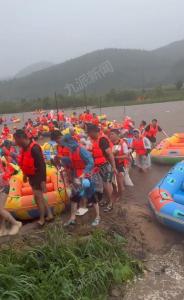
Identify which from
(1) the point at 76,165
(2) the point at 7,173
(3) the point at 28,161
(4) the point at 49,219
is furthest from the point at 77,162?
(2) the point at 7,173

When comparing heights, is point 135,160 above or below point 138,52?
below

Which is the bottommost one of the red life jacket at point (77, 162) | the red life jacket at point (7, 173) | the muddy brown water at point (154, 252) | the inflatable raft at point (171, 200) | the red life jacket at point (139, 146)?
the muddy brown water at point (154, 252)

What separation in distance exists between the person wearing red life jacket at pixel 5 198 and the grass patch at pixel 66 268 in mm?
602

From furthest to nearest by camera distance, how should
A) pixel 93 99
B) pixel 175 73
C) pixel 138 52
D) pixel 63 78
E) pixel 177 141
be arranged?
pixel 138 52 → pixel 63 78 → pixel 175 73 → pixel 93 99 → pixel 177 141

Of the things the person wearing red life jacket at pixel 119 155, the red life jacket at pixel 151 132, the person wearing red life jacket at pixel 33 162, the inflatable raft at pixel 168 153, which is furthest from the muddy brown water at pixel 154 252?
the red life jacket at pixel 151 132

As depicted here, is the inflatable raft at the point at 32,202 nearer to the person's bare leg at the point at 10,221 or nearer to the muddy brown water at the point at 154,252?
the person's bare leg at the point at 10,221

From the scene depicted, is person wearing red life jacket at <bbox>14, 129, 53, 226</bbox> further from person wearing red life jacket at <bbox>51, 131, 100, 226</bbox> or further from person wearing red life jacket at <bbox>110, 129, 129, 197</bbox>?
person wearing red life jacket at <bbox>110, 129, 129, 197</bbox>

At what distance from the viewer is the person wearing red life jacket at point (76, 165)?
4902mm

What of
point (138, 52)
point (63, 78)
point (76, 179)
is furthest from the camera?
point (138, 52)

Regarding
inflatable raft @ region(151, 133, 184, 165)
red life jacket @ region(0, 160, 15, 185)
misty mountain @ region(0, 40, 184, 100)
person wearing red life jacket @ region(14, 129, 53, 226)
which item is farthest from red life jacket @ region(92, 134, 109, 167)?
misty mountain @ region(0, 40, 184, 100)

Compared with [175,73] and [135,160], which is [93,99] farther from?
[175,73]

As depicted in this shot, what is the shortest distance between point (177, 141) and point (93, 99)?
2841 cm

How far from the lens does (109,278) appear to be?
4.16m

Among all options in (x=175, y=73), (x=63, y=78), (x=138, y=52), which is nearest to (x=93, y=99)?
(x=175, y=73)
